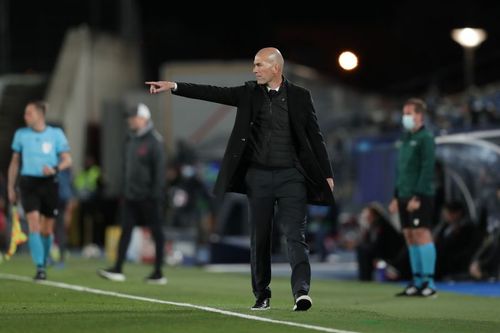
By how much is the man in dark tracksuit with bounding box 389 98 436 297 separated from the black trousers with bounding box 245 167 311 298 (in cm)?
380

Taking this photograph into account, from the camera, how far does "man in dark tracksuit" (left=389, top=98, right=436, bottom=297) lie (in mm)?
16188

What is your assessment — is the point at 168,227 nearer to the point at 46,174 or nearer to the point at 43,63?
the point at 43,63

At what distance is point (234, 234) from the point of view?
29.0 meters

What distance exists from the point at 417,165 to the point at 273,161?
13.5 feet

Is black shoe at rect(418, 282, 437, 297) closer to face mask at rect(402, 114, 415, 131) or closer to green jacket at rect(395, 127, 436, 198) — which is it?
green jacket at rect(395, 127, 436, 198)

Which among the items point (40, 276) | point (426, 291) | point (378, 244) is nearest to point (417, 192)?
point (426, 291)

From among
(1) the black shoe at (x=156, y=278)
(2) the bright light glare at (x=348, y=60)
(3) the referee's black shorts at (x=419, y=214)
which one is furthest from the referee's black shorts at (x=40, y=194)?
(2) the bright light glare at (x=348, y=60)

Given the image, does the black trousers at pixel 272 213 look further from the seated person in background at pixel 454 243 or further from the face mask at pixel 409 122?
the seated person in background at pixel 454 243

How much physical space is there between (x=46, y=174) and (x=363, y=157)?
939 cm


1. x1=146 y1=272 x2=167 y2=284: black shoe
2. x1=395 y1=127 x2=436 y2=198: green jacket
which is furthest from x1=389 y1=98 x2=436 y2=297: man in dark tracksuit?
x1=146 y1=272 x2=167 y2=284: black shoe

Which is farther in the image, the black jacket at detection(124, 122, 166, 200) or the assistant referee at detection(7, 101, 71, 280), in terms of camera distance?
the black jacket at detection(124, 122, 166, 200)

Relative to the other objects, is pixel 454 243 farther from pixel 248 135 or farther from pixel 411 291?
pixel 248 135

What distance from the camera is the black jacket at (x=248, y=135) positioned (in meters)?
12.4

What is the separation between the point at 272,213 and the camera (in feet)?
41.6
